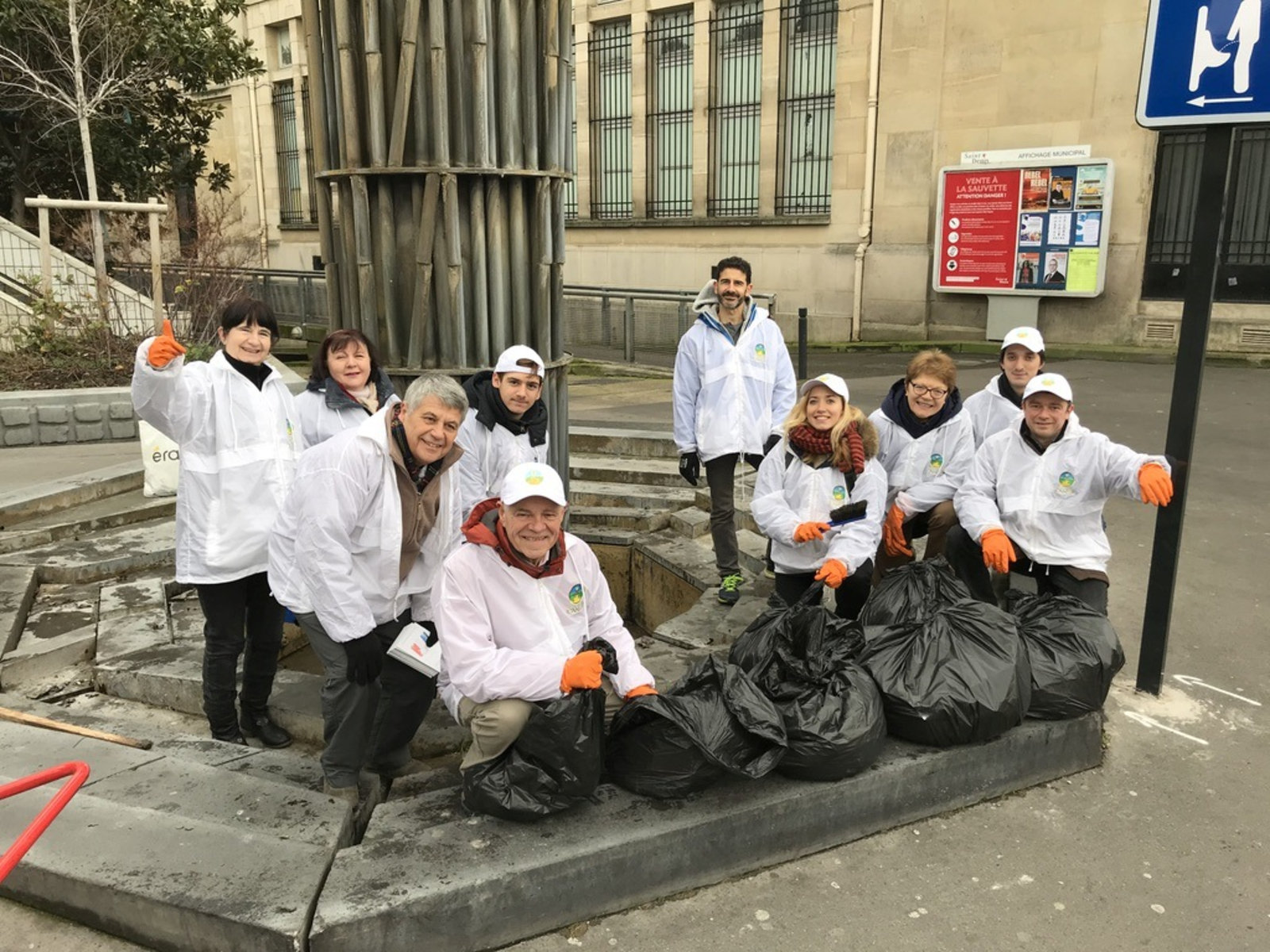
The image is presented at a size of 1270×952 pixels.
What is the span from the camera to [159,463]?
6.19m

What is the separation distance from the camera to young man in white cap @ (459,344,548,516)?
13.1ft

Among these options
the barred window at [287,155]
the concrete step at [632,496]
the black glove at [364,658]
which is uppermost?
the barred window at [287,155]

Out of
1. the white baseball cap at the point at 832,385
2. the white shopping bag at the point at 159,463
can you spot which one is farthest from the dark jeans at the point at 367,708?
the white shopping bag at the point at 159,463

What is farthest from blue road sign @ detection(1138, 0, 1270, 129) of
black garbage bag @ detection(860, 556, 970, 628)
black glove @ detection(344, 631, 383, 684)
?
black glove @ detection(344, 631, 383, 684)

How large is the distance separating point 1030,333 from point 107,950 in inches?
174

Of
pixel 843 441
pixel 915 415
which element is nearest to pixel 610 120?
pixel 915 415

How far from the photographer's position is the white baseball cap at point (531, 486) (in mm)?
2941

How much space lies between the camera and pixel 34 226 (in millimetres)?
14898

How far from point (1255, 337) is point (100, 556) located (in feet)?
43.1

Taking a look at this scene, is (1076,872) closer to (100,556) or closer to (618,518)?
(618,518)

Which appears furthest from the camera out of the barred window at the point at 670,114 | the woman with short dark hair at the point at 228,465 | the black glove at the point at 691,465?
the barred window at the point at 670,114

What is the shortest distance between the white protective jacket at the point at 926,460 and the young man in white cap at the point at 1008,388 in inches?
6.6

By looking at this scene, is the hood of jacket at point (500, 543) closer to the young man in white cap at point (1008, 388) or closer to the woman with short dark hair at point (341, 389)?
the woman with short dark hair at point (341, 389)

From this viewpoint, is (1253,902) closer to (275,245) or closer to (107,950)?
(107,950)
